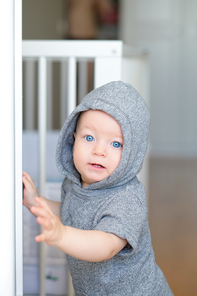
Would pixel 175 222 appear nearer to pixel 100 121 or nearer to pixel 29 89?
pixel 29 89

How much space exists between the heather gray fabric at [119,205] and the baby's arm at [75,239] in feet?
0.13

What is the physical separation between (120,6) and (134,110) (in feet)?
12.0

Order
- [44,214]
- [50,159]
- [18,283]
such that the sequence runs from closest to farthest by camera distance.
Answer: [44,214], [18,283], [50,159]

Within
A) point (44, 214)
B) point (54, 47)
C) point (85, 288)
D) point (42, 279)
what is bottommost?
point (42, 279)

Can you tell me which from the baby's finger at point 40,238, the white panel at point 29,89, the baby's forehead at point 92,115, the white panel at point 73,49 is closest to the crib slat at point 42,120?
the white panel at point 73,49

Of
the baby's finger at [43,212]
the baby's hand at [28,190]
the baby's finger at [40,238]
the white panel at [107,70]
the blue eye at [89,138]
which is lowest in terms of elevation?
the baby's hand at [28,190]

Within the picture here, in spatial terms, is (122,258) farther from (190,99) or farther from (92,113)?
(190,99)

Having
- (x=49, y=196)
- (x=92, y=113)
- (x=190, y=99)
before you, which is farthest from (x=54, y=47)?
(x=190, y=99)

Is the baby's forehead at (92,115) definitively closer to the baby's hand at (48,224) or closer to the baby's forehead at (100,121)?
the baby's forehead at (100,121)

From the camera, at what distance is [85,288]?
0.82 m

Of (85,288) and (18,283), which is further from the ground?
(18,283)

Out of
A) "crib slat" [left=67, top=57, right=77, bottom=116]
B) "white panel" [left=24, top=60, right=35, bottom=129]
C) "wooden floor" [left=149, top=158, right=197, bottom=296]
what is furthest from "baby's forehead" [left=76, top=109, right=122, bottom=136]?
"white panel" [left=24, top=60, right=35, bottom=129]

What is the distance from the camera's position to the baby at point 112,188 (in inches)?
28.6

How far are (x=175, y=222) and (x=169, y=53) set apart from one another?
2.37m
